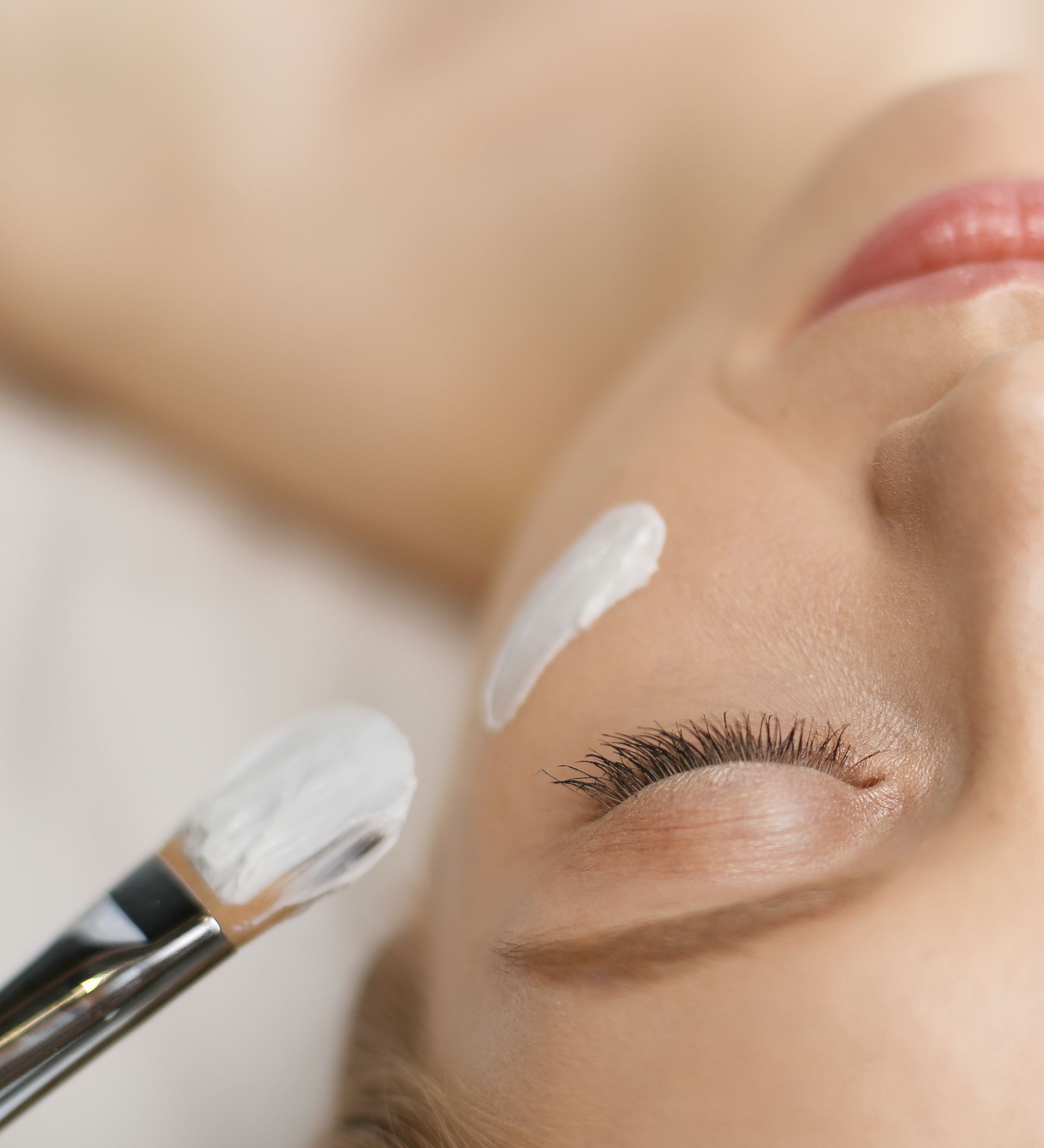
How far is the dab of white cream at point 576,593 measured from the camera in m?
0.60

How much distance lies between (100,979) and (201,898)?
0.18 ft

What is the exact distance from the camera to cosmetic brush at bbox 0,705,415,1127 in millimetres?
490

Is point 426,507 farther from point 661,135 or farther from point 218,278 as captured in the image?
point 661,135

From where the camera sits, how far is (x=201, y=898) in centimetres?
51

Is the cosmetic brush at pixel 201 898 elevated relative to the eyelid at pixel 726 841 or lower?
elevated

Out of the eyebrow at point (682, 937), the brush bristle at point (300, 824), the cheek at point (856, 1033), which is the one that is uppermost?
the brush bristle at point (300, 824)

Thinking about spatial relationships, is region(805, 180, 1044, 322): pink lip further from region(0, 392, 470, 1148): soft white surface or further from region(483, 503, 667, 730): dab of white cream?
region(0, 392, 470, 1148): soft white surface

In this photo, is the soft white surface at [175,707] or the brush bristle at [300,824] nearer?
the brush bristle at [300,824]

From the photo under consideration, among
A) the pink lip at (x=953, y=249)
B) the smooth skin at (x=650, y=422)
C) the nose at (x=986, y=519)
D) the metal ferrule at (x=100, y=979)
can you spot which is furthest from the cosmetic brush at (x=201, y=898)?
the pink lip at (x=953, y=249)

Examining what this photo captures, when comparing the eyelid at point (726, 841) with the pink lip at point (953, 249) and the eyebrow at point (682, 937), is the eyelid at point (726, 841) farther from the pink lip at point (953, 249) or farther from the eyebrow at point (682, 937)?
the pink lip at point (953, 249)

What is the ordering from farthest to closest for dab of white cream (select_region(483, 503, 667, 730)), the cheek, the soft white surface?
the soft white surface
dab of white cream (select_region(483, 503, 667, 730))
the cheek

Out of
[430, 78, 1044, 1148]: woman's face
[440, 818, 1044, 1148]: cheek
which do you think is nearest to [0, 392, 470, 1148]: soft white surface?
[430, 78, 1044, 1148]: woman's face

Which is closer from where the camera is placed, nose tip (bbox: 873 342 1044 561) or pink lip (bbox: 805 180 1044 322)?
nose tip (bbox: 873 342 1044 561)

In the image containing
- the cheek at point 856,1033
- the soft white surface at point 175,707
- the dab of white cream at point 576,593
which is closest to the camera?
the cheek at point 856,1033
